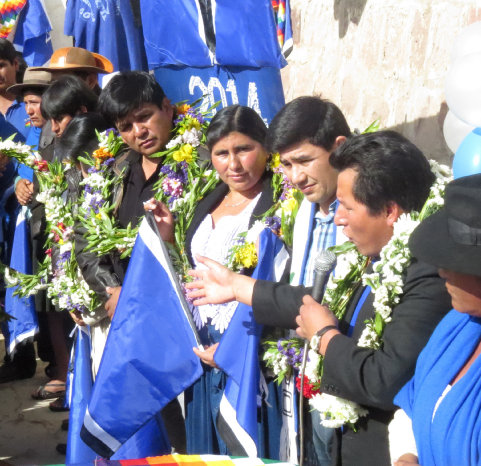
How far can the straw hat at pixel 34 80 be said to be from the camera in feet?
20.4

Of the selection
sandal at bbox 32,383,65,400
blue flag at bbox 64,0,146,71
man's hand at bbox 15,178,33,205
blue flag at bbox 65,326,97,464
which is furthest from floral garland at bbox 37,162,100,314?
blue flag at bbox 64,0,146,71

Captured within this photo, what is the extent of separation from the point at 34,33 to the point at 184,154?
4.79 metres

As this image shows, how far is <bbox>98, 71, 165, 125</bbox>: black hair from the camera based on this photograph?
4055mm

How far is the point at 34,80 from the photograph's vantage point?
6273 mm

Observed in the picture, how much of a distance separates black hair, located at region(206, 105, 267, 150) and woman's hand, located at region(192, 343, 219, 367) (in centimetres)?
89

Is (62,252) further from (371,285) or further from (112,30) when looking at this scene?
(112,30)

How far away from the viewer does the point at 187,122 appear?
13.5ft

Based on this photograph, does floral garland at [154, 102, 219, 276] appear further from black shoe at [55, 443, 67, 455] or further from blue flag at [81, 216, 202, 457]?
black shoe at [55, 443, 67, 455]

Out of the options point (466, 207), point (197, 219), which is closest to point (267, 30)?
point (197, 219)

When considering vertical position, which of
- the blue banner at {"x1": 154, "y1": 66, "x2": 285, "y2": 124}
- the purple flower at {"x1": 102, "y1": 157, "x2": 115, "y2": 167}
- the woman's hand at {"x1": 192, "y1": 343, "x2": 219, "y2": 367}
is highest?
the purple flower at {"x1": 102, "y1": 157, "x2": 115, "y2": 167}

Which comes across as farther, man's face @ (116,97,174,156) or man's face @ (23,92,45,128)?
man's face @ (23,92,45,128)

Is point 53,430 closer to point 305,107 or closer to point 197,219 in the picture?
point 197,219

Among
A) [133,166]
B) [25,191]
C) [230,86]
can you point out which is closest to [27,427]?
[25,191]

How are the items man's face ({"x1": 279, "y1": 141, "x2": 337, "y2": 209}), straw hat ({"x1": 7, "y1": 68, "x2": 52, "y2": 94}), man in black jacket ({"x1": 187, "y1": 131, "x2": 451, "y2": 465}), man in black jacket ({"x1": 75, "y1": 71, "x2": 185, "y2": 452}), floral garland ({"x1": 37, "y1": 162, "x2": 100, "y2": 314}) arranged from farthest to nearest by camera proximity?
straw hat ({"x1": 7, "y1": 68, "x2": 52, "y2": 94}), floral garland ({"x1": 37, "y1": 162, "x2": 100, "y2": 314}), man in black jacket ({"x1": 75, "y1": 71, "x2": 185, "y2": 452}), man's face ({"x1": 279, "y1": 141, "x2": 337, "y2": 209}), man in black jacket ({"x1": 187, "y1": 131, "x2": 451, "y2": 465})
